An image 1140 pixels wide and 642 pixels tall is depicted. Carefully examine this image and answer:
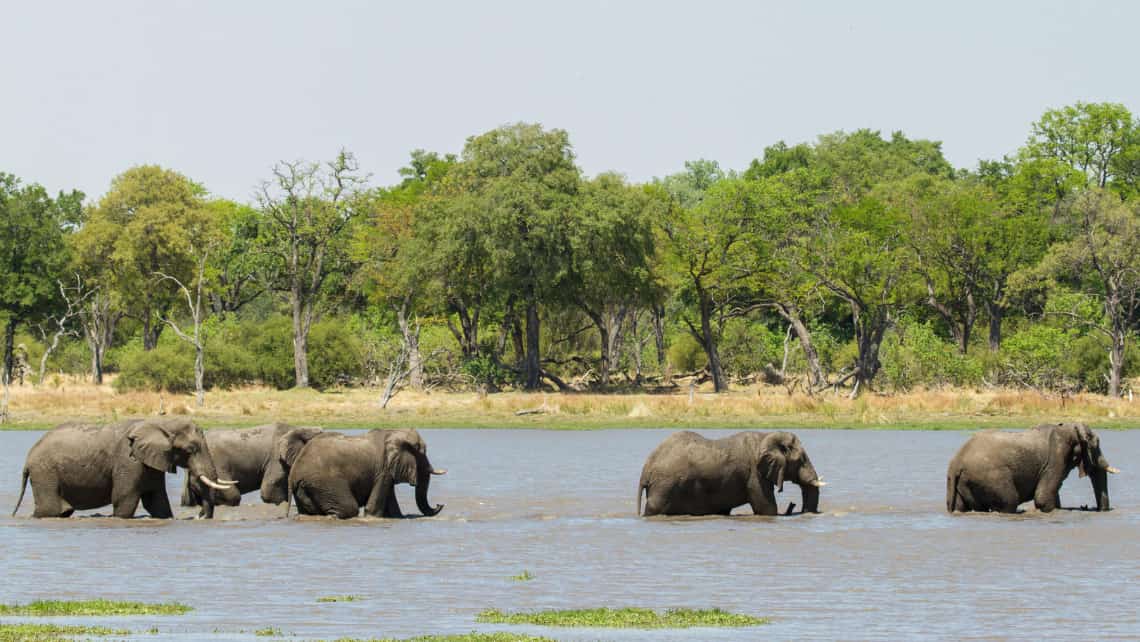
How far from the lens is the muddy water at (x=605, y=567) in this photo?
760 inches

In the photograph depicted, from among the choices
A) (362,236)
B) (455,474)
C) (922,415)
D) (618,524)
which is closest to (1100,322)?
(922,415)

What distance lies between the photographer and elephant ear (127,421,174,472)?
28.4 m

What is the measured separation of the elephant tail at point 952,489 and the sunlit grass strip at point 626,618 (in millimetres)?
11964

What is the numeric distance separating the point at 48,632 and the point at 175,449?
11062mm

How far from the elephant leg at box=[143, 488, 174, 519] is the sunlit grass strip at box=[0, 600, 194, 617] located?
900 cm

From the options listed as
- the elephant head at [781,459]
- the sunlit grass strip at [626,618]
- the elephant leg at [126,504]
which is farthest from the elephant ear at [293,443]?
the sunlit grass strip at [626,618]

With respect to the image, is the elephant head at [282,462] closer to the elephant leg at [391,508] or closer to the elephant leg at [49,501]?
the elephant leg at [391,508]

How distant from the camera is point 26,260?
87812 mm

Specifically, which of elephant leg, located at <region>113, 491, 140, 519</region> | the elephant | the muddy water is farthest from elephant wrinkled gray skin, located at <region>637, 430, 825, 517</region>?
elephant leg, located at <region>113, 491, 140, 519</region>

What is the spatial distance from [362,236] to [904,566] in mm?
67359

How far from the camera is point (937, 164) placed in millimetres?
128625

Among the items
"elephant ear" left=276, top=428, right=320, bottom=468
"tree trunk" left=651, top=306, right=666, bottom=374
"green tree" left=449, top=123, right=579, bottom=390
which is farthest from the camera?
"tree trunk" left=651, top=306, right=666, bottom=374

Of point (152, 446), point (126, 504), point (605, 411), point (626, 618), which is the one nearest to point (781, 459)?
point (626, 618)

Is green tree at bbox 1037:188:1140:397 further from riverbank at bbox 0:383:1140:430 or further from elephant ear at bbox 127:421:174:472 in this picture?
elephant ear at bbox 127:421:174:472
